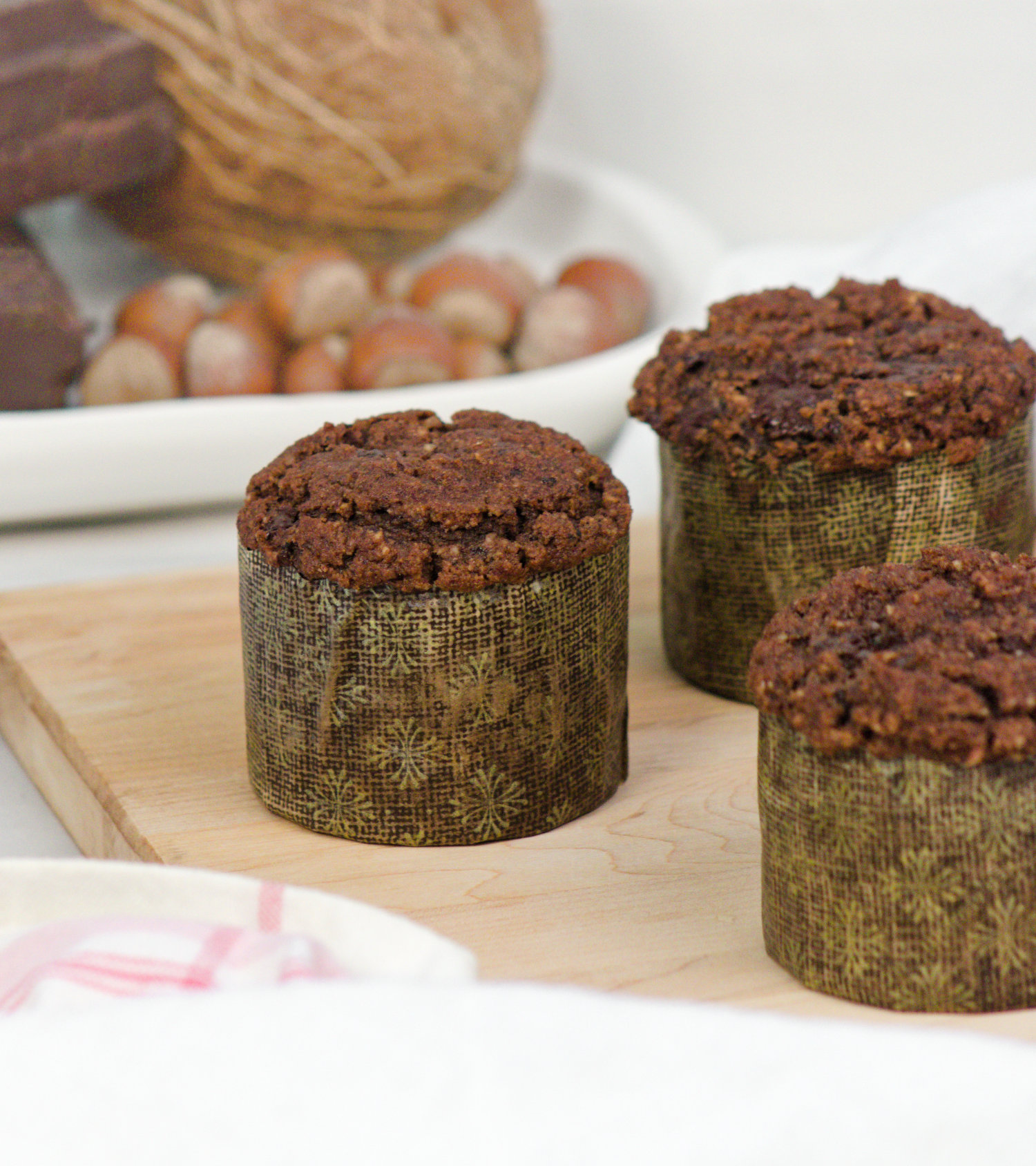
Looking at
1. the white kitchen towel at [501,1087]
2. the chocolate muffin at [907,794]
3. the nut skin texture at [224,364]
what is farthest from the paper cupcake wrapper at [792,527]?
the nut skin texture at [224,364]

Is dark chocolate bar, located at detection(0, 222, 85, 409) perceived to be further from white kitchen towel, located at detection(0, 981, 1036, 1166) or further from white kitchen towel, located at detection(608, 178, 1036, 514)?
white kitchen towel, located at detection(0, 981, 1036, 1166)

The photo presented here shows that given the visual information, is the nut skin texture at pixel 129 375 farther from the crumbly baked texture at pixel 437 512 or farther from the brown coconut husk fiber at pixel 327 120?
the crumbly baked texture at pixel 437 512

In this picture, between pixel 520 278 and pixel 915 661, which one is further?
pixel 520 278

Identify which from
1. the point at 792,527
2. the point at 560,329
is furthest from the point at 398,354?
the point at 792,527

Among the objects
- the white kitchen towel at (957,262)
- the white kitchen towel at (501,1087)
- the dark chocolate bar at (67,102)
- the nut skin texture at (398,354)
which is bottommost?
the nut skin texture at (398,354)

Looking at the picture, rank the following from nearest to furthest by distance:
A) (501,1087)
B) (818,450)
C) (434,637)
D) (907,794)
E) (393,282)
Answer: (501,1087) → (907,794) → (434,637) → (818,450) → (393,282)

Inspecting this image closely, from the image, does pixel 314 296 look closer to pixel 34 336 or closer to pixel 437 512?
pixel 34 336
